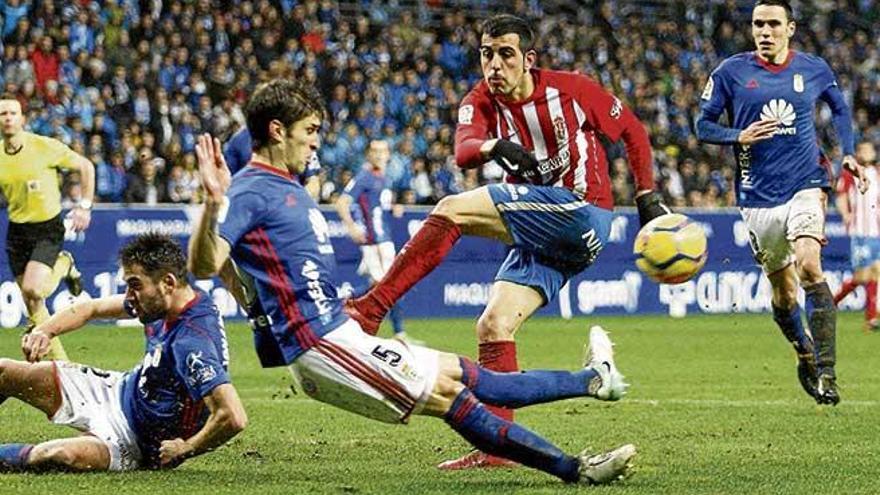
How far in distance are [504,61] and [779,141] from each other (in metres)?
3.97

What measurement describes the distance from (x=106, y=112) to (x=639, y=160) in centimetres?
1625

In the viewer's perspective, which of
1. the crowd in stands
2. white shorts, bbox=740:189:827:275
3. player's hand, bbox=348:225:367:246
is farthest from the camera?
the crowd in stands

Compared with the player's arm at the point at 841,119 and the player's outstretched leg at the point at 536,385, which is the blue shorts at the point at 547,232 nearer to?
the player's outstretched leg at the point at 536,385

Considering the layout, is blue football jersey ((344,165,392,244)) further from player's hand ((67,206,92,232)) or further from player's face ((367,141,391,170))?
player's hand ((67,206,92,232))

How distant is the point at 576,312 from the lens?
24.1 m

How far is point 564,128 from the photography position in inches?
338

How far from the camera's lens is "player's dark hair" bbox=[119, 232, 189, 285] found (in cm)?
751

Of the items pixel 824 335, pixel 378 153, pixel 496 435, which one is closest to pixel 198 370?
pixel 496 435

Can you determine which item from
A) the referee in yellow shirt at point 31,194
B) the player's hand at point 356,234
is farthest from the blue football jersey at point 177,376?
the player's hand at point 356,234

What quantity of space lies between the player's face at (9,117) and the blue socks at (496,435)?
331 inches

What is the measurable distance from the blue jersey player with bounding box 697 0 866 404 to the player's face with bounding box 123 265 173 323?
16.7ft

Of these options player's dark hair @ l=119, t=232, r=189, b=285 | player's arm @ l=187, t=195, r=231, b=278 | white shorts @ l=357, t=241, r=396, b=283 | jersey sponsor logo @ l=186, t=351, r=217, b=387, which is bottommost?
white shorts @ l=357, t=241, r=396, b=283

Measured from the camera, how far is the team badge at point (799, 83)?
38.8 feet

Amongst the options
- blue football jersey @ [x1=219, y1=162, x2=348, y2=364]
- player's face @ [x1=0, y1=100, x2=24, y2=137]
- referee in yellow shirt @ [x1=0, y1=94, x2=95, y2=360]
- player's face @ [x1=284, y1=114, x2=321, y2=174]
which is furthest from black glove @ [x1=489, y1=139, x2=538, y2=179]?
player's face @ [x1=0, y1=100, x2=24, y2=137]
